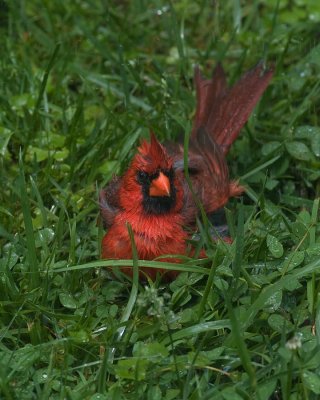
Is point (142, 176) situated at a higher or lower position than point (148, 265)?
higher

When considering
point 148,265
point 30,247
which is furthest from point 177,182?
point 30,247

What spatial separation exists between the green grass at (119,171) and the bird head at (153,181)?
0.74 ft

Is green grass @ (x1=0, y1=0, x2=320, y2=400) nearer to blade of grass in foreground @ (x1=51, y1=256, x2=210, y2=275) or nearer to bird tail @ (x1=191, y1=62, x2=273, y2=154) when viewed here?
blade of grass in foreground @ (x1=51, y1=256, x2=210, y2=275)

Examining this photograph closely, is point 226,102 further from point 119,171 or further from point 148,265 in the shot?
point 148,265

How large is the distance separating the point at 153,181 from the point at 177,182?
0.18m

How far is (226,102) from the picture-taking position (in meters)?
4.21

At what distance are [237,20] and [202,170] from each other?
155 centimetres

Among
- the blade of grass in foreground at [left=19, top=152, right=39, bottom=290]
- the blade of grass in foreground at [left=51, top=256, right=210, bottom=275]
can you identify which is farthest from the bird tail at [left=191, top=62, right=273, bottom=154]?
the blade of grass in foreground at [left=19, top=152, right=39, bottom=290]

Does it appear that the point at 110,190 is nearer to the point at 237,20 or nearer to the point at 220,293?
the point at 220,293

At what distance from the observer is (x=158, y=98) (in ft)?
15.2

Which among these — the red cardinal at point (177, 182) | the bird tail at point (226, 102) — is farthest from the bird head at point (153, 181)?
the bird tail at point (226, 102)

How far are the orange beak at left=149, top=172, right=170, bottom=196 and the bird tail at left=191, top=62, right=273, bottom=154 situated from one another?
0.69 metres

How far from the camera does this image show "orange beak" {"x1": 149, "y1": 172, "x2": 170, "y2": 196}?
3.45 metres

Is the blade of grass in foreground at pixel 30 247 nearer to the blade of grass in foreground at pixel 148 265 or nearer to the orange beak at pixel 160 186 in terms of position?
the blade of grass in foreground at pixel 148 265
